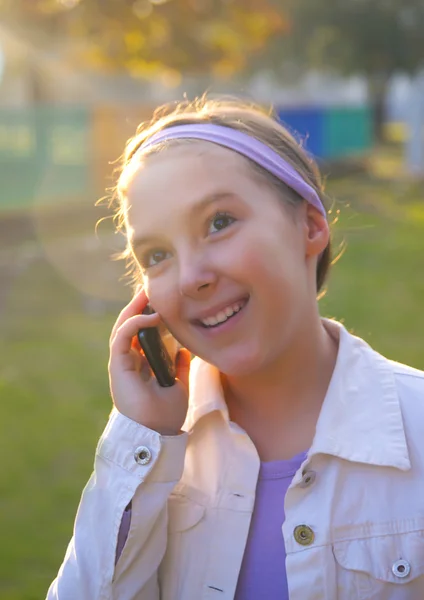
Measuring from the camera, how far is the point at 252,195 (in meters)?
2.01

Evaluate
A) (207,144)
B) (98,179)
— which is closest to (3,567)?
(207,144)

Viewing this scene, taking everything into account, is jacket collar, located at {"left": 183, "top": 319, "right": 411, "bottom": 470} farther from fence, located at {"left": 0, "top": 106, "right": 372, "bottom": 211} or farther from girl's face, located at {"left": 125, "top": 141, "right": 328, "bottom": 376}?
fence, located at {"left": 0, "top": 106, "right": 372, "bottom": 211}

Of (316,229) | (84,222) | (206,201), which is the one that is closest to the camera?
(206,201)

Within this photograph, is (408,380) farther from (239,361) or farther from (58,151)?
(58,151)

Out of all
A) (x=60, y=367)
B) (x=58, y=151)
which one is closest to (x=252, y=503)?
(x=60, y=367)

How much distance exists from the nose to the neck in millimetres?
273

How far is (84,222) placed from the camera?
1382 cm

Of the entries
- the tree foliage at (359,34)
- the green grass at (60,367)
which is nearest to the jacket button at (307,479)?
the green grass at (60,367)

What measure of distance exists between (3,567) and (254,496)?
81.3 inches

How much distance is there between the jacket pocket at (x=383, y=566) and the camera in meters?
1.86

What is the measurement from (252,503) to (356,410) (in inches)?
12.6

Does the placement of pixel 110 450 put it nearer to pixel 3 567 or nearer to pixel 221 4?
pixel 3 567

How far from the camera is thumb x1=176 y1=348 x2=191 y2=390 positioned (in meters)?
2.30

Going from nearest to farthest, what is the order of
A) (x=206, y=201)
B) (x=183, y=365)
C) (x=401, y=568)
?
(x=401, y=568) → (x=206, y=201) → (x=183, y=365)
